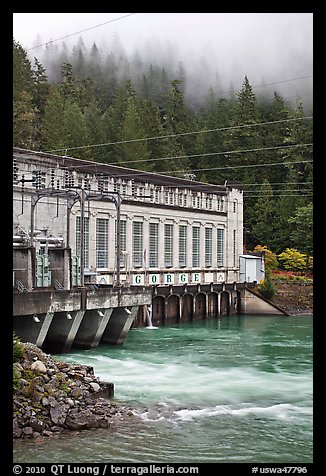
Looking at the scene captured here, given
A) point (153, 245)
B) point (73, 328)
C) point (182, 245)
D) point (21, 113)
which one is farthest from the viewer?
point (21, 113)

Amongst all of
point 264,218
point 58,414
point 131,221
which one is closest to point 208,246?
point 131,221

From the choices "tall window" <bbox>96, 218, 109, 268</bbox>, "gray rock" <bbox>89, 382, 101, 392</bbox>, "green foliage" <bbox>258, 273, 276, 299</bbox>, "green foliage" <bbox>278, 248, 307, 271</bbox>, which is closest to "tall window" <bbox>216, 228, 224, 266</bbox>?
"green foliage" <bbox>258, 273, 276, 299</bbox>

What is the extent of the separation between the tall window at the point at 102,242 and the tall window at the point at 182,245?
8401 millimetres

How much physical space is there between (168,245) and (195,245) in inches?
141

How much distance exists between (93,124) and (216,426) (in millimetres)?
57066

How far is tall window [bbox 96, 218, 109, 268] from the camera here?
40.4 metres

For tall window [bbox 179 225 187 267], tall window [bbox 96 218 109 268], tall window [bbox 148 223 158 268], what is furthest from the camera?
tall window [bbox 179 225 187 267]

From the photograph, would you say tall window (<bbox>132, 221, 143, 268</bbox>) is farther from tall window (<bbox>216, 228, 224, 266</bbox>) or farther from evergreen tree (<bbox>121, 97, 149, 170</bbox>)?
evergreen tree (<bbox>121, 97, 149, 170</bbox>)

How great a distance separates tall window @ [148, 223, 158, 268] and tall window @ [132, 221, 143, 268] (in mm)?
1026

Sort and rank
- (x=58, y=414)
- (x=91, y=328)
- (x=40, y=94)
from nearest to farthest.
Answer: (x=58, y=414)
(x=91, y=328)
(x=40, y=94)

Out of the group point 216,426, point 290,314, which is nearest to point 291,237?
point 290,314

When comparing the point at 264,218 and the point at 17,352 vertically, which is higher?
the point at 264,218

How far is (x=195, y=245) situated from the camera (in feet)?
164

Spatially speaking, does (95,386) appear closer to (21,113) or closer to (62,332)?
(62,332)
